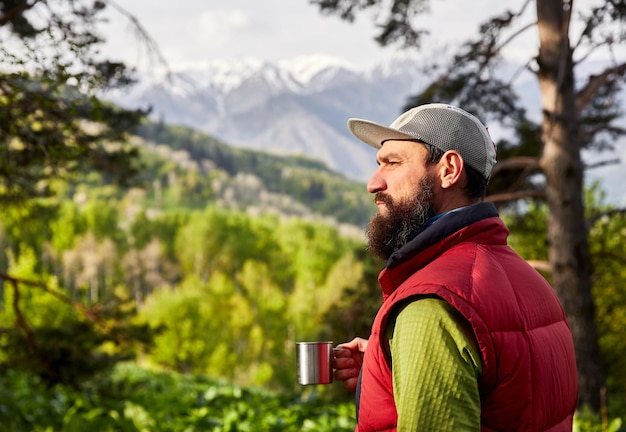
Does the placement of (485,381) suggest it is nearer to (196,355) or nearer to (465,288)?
(465,288)

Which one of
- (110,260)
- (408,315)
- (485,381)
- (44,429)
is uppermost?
(110,260)

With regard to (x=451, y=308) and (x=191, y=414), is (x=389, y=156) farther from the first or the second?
(x=191, y=414)

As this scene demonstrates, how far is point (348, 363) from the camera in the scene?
221 cm

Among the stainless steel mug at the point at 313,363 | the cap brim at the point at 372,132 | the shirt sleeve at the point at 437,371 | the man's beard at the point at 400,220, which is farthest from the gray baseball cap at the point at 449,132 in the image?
the stainless steel mug at the point at 313,363

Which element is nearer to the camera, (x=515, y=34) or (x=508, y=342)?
(x=508, y=342)

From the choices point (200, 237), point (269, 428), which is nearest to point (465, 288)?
point (269, 428)

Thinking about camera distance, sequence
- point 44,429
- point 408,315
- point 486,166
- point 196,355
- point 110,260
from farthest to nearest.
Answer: point 110,260, point 196,355, point 44,429, point 486,166, point 408,315

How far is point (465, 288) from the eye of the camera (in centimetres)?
158

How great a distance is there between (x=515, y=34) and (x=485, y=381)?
22.5 ft

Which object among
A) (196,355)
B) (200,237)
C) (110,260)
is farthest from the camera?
(200,237)

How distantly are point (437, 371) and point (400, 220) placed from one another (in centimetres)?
50

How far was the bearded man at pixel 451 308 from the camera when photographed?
152 cm

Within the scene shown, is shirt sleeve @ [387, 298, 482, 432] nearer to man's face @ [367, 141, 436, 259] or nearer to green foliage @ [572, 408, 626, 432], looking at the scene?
man's face @ [367, 141, 436, 259]

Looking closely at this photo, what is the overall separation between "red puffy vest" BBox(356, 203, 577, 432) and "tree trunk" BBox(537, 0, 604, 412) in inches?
245
